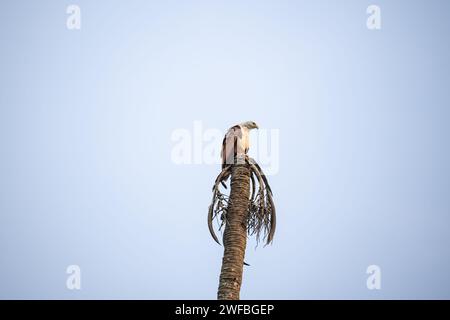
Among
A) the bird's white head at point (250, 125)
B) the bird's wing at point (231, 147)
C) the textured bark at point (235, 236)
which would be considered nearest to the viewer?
the textured bark at point (235, 236)

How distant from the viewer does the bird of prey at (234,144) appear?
11102 millimetres

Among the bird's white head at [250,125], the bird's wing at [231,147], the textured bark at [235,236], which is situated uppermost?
the bird's white head at [250,125]

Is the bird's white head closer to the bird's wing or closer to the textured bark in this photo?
the bird's wing

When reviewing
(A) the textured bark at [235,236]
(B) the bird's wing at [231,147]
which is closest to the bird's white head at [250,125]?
(B) the bird's wing at [231,147]

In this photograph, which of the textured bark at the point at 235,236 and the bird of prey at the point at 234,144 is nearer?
the textured bark at the point at 235,236

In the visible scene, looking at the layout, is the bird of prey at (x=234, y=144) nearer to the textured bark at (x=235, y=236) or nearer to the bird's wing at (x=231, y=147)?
the bird's wing at (x=231, y=147)

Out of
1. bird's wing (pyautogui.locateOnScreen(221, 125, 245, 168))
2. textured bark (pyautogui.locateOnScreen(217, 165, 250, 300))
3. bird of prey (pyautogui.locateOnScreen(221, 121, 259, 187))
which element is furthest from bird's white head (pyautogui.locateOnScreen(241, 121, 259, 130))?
textured bark (pyautogui.locateOnScreen(217, 165, 250, 300))

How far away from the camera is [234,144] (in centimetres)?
1113

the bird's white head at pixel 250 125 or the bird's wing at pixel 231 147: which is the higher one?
the bird's white head at pixel 250 125

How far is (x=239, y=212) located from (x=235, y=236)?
1.53ft

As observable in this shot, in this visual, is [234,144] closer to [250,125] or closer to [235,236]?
[250,125]

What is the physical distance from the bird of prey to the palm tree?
147mm

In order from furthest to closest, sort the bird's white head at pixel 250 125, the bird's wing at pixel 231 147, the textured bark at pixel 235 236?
1. the bird's white head at pixel 250 125
2. the bird's wing at pixel 231 147
3. the textured bark at pixel 235 236

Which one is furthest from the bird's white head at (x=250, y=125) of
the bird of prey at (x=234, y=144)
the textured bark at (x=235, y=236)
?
the textured bark at (x=235, y=236)
